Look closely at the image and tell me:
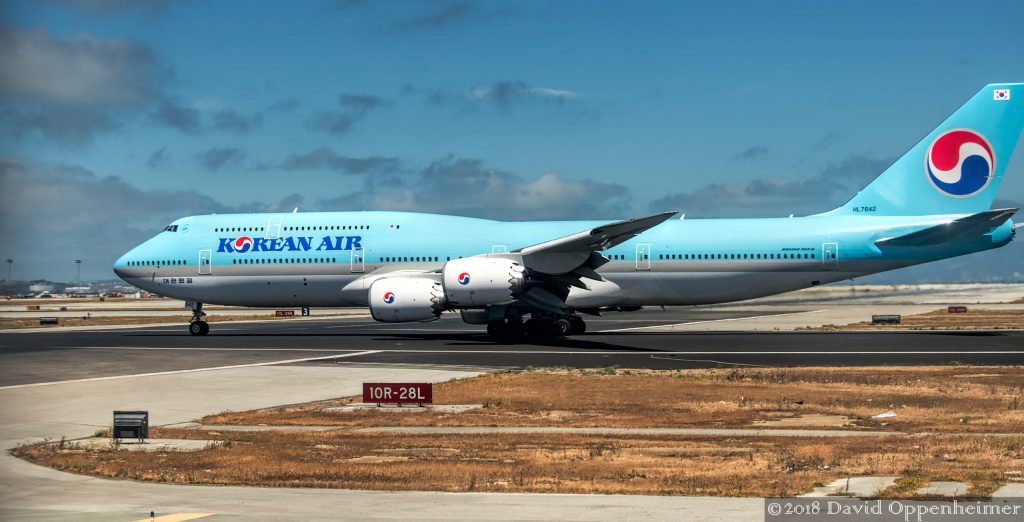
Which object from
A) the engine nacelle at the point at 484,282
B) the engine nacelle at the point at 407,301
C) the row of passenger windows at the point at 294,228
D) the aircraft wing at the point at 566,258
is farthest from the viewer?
the row of passenger windows at the point at 294,228

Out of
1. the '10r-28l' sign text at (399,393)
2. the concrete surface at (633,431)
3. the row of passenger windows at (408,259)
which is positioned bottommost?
the concrete surface at (633,431)

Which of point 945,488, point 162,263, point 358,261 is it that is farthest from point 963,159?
point 162,263

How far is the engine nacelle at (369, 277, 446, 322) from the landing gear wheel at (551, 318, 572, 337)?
4947mm

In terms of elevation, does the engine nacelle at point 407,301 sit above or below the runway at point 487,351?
above

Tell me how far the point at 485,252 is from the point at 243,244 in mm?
11068

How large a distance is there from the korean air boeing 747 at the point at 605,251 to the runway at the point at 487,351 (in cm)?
178

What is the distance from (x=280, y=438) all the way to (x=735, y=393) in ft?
33.9

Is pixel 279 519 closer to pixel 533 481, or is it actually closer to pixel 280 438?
pixel 533 481

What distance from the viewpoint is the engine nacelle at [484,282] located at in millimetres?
36938

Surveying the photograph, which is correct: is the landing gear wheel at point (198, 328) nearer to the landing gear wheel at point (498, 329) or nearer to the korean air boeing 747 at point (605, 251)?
the korean air boeing 747 at point (605, 251)

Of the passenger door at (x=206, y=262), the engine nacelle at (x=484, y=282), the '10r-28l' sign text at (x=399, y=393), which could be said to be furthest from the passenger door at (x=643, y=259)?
the '10r-28l' sign text at (x=399, y=393)

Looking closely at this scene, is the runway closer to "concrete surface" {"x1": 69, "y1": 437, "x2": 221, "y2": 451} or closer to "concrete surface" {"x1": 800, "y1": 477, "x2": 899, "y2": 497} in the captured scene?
"concrete surface" {"x1": 69, "y1": 437, "x2": 221, "y2": 451}

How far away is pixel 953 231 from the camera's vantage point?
3809cm

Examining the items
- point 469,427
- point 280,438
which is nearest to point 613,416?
point 469,427
